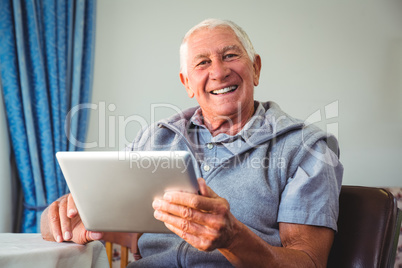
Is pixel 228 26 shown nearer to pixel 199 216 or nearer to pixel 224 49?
pixel 224 49

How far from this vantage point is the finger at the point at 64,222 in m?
1.12

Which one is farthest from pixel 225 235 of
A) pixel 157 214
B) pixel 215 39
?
pixel 215 39

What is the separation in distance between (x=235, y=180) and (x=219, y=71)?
0.45 meters

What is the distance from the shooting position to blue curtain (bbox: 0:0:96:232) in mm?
2021

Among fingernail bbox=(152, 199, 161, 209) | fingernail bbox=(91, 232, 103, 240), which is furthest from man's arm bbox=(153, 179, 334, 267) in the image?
fingernail bbox=(91, 232, 103, 240)

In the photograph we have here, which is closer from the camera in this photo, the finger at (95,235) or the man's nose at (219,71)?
the finger at (95,235)

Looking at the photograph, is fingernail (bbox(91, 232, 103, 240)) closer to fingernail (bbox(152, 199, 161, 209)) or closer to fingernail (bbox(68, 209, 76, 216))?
fingernail (bbox(68, 209, 76, 216))

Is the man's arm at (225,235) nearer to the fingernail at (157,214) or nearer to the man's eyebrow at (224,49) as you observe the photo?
the fingernail at (157,214)

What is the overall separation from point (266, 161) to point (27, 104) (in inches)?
53.2

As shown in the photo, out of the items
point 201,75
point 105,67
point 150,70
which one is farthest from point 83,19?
point 201,75

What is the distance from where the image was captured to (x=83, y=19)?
234cm

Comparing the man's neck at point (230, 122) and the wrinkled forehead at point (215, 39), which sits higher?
the wrinkled forehead at point (215, 39)

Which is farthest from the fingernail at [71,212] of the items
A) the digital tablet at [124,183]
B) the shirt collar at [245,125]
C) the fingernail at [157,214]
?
the shirt collar at [245,125]

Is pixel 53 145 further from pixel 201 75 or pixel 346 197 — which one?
pixel 346 197
